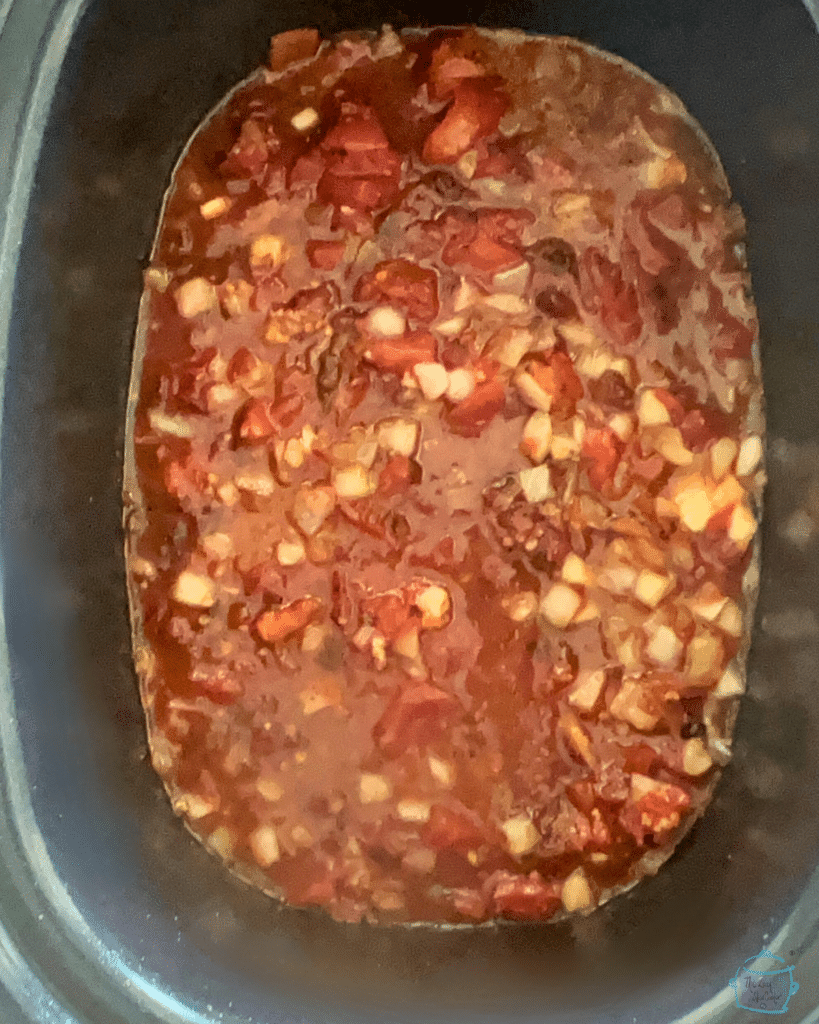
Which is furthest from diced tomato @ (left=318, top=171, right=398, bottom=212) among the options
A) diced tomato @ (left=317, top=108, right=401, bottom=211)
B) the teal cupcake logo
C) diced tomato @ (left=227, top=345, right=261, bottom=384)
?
the teal cupcake logo

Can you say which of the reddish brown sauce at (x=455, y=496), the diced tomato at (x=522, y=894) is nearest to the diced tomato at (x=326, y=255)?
the reddish brown sauce at (x=455, y=496)

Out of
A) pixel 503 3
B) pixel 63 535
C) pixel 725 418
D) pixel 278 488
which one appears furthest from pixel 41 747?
pixel 503 3

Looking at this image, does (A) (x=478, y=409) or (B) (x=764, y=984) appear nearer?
(B) (x=764, y=984)

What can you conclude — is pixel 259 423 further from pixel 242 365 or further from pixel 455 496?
pixel 455 496

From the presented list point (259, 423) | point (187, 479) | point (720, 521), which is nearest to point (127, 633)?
point (187, 479)

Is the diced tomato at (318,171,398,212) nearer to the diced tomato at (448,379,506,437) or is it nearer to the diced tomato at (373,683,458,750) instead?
the diced tomato at (448,379,506,437)

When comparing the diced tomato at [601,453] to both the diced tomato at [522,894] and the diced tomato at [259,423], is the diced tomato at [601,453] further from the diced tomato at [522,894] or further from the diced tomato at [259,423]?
the diced tomato at [522,894]

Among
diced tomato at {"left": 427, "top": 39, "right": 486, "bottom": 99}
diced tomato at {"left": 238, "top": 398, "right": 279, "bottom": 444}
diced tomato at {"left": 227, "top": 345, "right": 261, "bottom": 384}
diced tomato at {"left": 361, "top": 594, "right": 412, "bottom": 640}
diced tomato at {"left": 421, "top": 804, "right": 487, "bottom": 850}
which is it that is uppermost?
diced tomato at {"left": 427, "top": 39, "right": 486, "bottom": 99}
